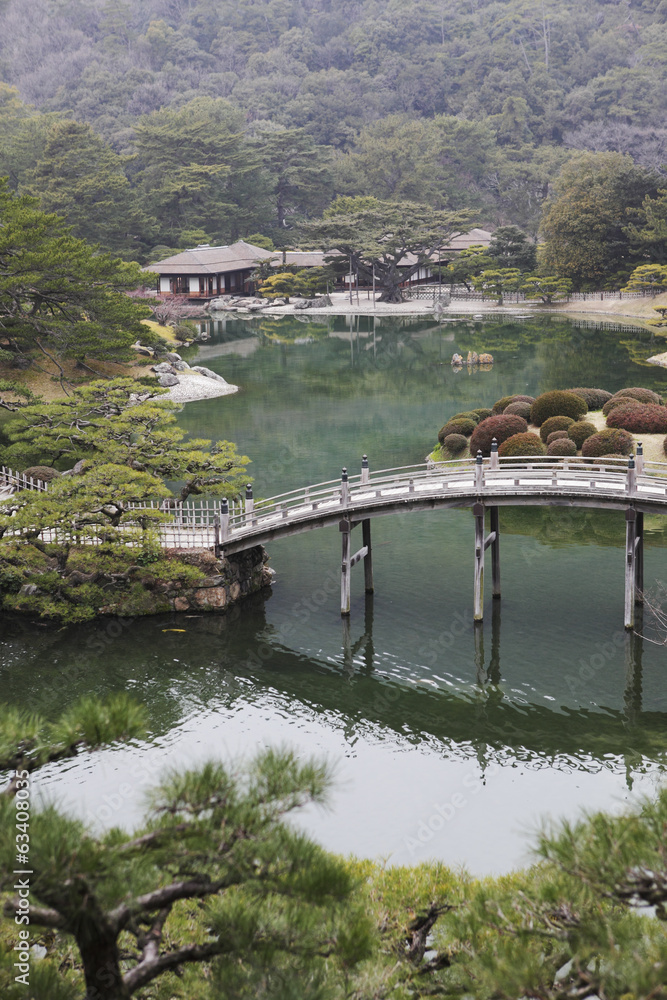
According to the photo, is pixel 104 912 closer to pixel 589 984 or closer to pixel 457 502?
pixel 589 984

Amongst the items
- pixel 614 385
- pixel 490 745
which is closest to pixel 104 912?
pixel 490 745

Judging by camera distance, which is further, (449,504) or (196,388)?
(196,388)

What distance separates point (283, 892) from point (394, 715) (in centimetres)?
1449

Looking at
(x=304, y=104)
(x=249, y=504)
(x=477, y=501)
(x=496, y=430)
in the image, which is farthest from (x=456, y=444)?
(x=304, y=104)

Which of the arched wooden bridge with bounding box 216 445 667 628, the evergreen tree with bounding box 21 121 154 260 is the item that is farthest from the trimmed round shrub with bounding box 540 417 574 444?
the evergreen tree with bounding box 21 121 154 260

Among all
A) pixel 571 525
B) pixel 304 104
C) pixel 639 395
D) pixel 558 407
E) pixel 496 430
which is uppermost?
pixel 304 104

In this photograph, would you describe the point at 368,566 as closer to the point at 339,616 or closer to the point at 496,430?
the point at 339,616

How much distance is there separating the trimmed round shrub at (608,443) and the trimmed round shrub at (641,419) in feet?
5.06

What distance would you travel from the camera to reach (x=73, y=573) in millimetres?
27734

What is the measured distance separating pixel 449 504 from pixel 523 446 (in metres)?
12.1

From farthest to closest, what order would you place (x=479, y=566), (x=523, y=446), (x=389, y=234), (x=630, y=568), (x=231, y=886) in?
(x=389, y=234) < (x=523, y=446) < (x=479, y=566) < (x=630, y=568) < (x=231, y=886)

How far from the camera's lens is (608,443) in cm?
3806

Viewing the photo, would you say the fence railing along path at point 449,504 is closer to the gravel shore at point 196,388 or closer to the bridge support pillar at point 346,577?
the bridge support pillar at point 346,577

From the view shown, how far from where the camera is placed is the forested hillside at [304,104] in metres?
107
